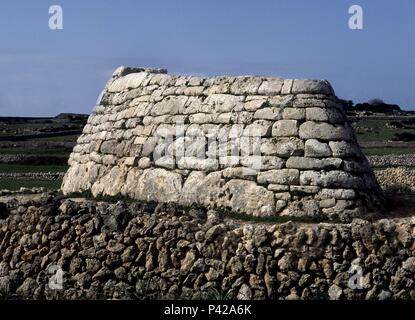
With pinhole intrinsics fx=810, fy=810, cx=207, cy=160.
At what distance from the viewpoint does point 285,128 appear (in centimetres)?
1194

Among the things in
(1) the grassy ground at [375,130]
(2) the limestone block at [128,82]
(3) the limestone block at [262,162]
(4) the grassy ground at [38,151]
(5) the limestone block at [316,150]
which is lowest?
(3) the limestone block at [262,162]

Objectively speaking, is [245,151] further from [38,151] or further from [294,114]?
[38,151]

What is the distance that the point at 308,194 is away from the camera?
11.5 metres

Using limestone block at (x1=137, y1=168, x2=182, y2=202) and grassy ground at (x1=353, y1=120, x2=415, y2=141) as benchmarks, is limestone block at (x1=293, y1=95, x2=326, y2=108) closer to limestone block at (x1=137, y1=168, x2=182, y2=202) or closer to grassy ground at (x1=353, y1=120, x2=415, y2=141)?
limestone block at (x1=137, y1=168, x2=182, y2=202)

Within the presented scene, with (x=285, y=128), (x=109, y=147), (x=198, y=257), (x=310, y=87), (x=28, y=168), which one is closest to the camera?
(x=198, y=257)

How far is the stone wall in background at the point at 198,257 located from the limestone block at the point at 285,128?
58.2 inches

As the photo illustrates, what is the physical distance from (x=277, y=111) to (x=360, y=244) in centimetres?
276

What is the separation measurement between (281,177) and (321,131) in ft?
3.00

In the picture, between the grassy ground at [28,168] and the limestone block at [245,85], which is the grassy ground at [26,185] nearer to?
the grassy ground at [28,168]

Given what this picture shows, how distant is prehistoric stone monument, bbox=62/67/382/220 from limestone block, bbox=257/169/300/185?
1cm

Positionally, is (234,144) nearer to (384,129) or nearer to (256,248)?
(256,248)

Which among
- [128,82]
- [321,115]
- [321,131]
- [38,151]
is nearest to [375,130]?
[38,151]

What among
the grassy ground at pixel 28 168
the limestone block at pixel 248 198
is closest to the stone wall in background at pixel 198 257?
the limestone block at pixel 248 198

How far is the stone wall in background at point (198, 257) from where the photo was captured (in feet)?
33.2
